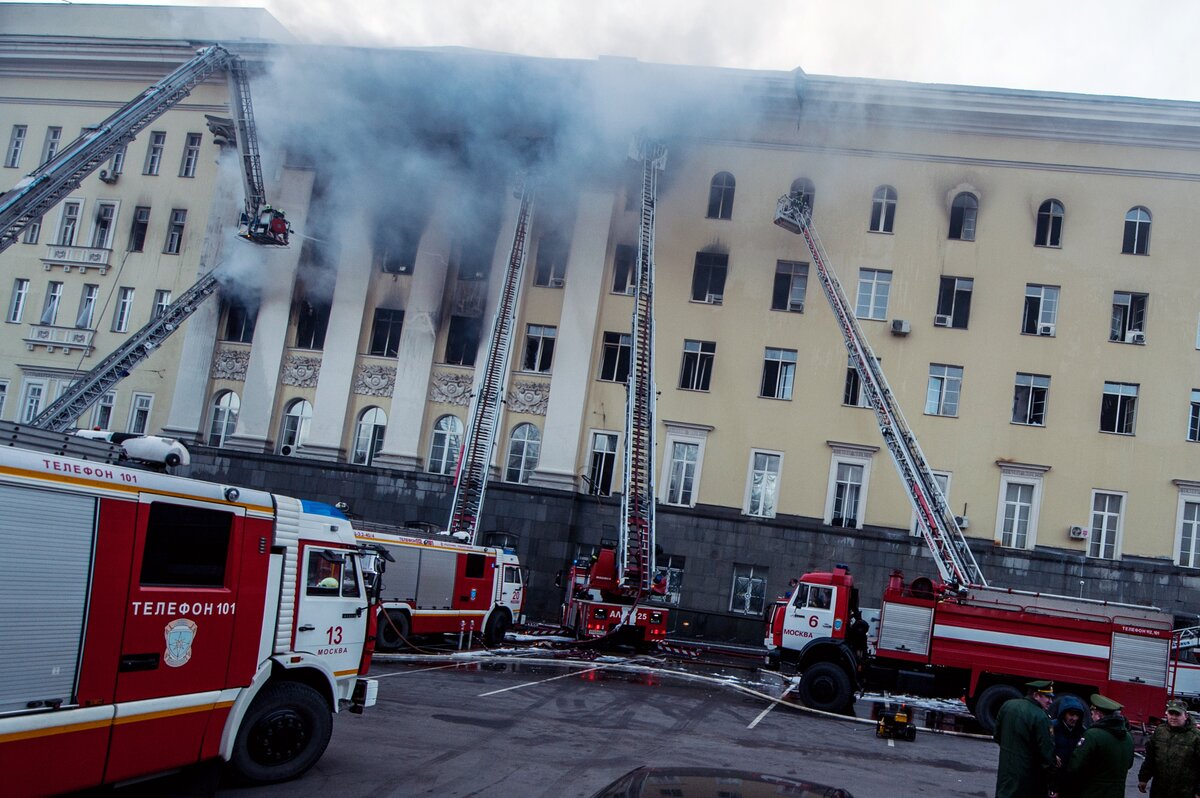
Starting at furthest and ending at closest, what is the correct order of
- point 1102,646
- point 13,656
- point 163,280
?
point 163,280 < point 1102,646 < point 13,656

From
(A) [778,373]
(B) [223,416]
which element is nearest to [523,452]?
→ (A) [778,373]

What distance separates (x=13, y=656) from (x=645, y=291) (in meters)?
25.3

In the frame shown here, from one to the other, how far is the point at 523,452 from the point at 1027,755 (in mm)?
27099

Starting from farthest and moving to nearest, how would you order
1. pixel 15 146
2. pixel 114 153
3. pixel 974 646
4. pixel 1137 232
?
pixel 15 146
pixel 1137 232
pixel 114 153
pixel 974 646

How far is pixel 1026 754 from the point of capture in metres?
7.79

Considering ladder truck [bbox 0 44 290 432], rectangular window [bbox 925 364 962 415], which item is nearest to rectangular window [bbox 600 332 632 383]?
rectangular window [bbox 925 364 962 415]

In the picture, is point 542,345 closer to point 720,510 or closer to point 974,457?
point 720,510

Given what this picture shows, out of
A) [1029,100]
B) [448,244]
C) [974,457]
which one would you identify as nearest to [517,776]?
[974,457]

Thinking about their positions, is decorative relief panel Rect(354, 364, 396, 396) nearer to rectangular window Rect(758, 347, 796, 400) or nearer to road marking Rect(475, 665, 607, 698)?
rectangular window Rect(758, 347, 796, 400)

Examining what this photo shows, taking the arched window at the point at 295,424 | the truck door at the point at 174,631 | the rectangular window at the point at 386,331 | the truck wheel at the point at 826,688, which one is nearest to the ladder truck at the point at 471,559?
the rectangular window at the point at 386,331

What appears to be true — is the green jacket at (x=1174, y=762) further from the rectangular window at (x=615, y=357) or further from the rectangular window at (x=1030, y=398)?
the rectangular window at (x=615, y=357)

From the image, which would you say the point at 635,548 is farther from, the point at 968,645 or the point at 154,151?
the point at 154,151

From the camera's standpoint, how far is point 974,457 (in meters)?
31.7

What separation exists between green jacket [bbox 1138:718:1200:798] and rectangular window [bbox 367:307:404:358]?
97.1ft
